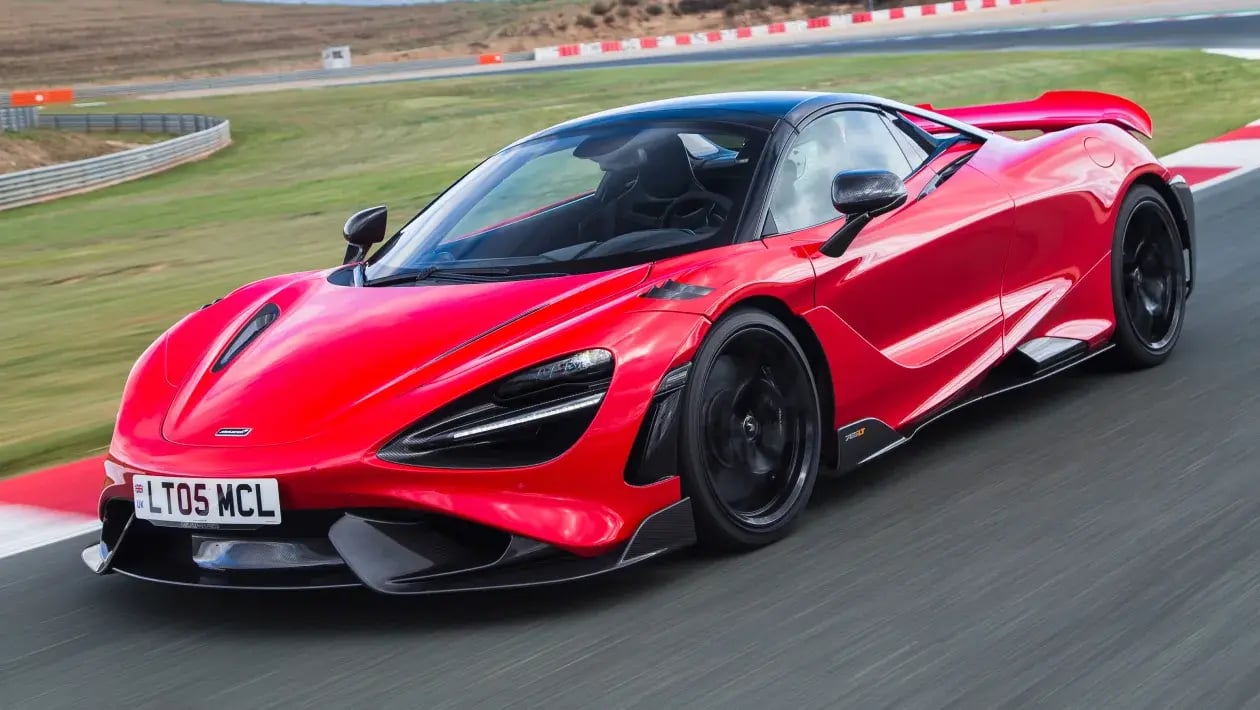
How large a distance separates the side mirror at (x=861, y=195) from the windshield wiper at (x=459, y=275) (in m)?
0.84

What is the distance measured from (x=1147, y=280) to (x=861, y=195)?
6.90 ft

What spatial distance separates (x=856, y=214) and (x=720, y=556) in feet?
3.66

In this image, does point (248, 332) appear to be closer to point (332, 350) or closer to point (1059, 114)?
point (332, 350)

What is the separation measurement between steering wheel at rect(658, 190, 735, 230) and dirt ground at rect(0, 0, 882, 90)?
55.2 m

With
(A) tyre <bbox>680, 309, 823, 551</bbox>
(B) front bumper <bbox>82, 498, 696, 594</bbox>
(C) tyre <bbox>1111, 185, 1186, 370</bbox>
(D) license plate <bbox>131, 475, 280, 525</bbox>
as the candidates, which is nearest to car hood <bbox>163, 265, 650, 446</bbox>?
(D) license plate <bbox>131, 475, 280, 525</bbox>

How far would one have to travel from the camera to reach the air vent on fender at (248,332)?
4494 millimetres

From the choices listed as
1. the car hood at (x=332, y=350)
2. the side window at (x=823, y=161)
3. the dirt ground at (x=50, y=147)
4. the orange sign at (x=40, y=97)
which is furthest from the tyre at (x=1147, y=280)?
the orange sign at (x=40, y=97)

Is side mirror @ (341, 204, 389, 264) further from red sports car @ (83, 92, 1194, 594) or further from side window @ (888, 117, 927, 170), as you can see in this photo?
side window @ (888, 117, 927, 170)

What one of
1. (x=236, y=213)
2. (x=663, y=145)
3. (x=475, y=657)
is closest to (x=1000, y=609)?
(x=475, y=657)

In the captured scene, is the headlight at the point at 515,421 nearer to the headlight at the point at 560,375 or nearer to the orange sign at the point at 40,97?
the headlight at the point at 560,375

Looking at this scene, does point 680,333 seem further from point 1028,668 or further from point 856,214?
point 1028,668

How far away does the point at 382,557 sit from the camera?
150 inches

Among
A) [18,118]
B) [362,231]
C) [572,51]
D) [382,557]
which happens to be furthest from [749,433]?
[572,51]

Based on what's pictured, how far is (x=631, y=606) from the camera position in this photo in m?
3.99
